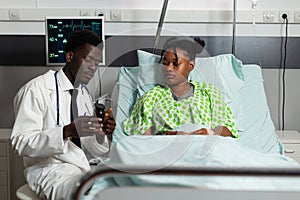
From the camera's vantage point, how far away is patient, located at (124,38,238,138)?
3.10 m

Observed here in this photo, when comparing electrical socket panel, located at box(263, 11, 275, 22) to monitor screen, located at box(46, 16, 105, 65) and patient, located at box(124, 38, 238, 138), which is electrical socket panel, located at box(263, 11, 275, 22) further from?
monitor screen, located at box(46, 16, 105, 65)

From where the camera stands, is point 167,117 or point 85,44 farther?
point 167,117

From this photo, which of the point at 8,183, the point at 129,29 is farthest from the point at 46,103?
the point at 129,29

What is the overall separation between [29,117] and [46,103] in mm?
120

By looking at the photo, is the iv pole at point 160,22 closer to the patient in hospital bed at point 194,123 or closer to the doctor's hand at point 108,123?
the patient in hospital bed at point 194,123

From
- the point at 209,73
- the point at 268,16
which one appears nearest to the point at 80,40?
the point at 209,73

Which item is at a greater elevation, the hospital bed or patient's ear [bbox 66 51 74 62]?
patient's ear [bbox 66 51 74 62]

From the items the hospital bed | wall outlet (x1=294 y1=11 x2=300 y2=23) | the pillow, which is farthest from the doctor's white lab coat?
wall outlet (x1=294 y1=11 x2=300 y2=23)

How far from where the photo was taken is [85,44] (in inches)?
114

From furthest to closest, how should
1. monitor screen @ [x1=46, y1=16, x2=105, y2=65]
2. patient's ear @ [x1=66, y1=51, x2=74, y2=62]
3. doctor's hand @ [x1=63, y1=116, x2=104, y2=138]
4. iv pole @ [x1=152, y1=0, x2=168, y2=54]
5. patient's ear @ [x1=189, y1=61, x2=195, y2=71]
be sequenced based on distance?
monitor screen @ [x1=46, y1=16, x2=105, y2=65] < iv pole @ [x1=152, y1=0, x2=168, y2=54] < patient's ear @ [x1=189, y1=61, x2=195, y2=71] < patient's ear @ [x1=66, y1=51, x2=74, y2=62] < doctor's hand @ [x1=63, y1=116, x2=104, y2=138]

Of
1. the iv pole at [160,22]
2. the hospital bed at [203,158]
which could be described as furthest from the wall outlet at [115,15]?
the hospital bed at [203,158]

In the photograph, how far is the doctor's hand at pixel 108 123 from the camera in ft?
9.13

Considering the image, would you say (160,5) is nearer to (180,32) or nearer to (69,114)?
(180,32)

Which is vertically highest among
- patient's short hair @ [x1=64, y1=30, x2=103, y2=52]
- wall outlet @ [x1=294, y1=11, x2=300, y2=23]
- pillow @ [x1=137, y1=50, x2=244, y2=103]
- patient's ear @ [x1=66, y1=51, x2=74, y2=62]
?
wall outlet @ [x1=294, y1=11, x2=300, y2=23]
